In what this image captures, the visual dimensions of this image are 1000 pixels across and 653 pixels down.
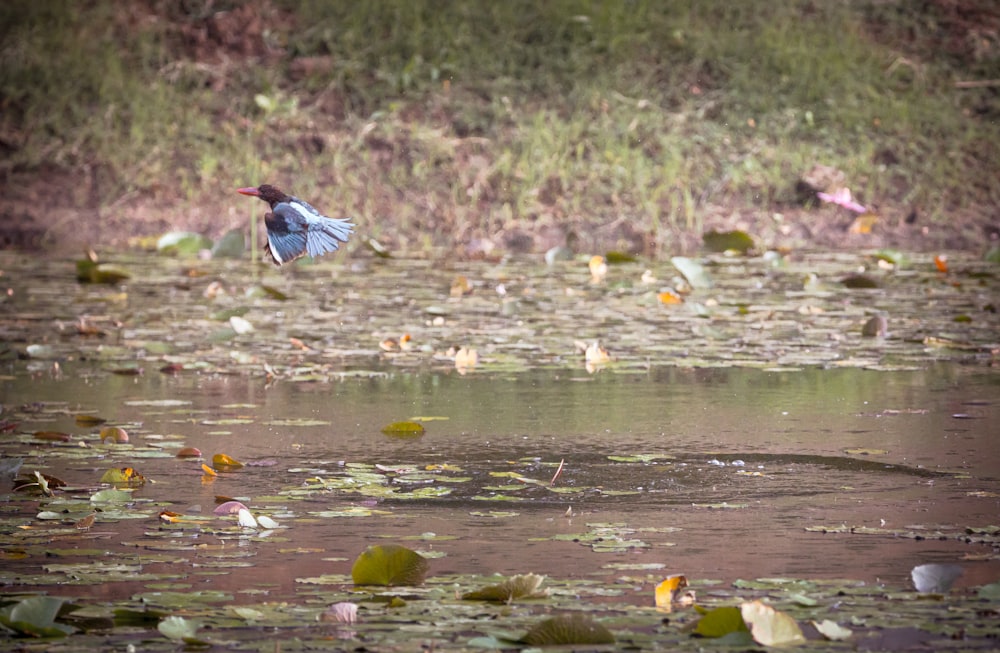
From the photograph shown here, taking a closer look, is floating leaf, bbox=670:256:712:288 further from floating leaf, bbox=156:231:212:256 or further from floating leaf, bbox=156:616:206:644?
floating leaf, bbox=156:616:206:644

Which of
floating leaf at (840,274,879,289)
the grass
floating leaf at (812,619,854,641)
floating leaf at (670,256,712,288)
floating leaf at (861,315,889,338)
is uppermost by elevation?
the grass

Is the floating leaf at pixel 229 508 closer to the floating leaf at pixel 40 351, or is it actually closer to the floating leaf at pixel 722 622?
the floating leaf at pixel 722 622

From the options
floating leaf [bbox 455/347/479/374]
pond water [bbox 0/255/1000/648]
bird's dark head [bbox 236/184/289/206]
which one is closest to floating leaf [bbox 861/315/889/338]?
pond water [bbox 0/255/1000/648]

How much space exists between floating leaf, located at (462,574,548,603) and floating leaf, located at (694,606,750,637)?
37 centimetres

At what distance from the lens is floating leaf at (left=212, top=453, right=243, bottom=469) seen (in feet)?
15.0

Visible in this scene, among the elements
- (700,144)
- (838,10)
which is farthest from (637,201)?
(838,10)

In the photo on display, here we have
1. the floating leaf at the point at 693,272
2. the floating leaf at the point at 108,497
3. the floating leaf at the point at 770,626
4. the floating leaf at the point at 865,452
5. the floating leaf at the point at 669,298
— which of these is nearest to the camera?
the floating leaf at the point at 770,626

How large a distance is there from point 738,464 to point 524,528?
0.96 meters

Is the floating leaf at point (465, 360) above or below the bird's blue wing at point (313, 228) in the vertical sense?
below

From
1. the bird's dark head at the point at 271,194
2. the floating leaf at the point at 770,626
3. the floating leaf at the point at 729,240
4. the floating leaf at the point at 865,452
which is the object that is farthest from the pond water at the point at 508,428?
the floating leaf at the point at 729,240

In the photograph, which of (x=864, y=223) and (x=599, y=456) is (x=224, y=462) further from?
(x=864, y=223)

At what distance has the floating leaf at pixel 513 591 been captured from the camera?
321 cm

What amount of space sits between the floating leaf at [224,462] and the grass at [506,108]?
241 inches

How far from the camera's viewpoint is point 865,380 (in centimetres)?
611
